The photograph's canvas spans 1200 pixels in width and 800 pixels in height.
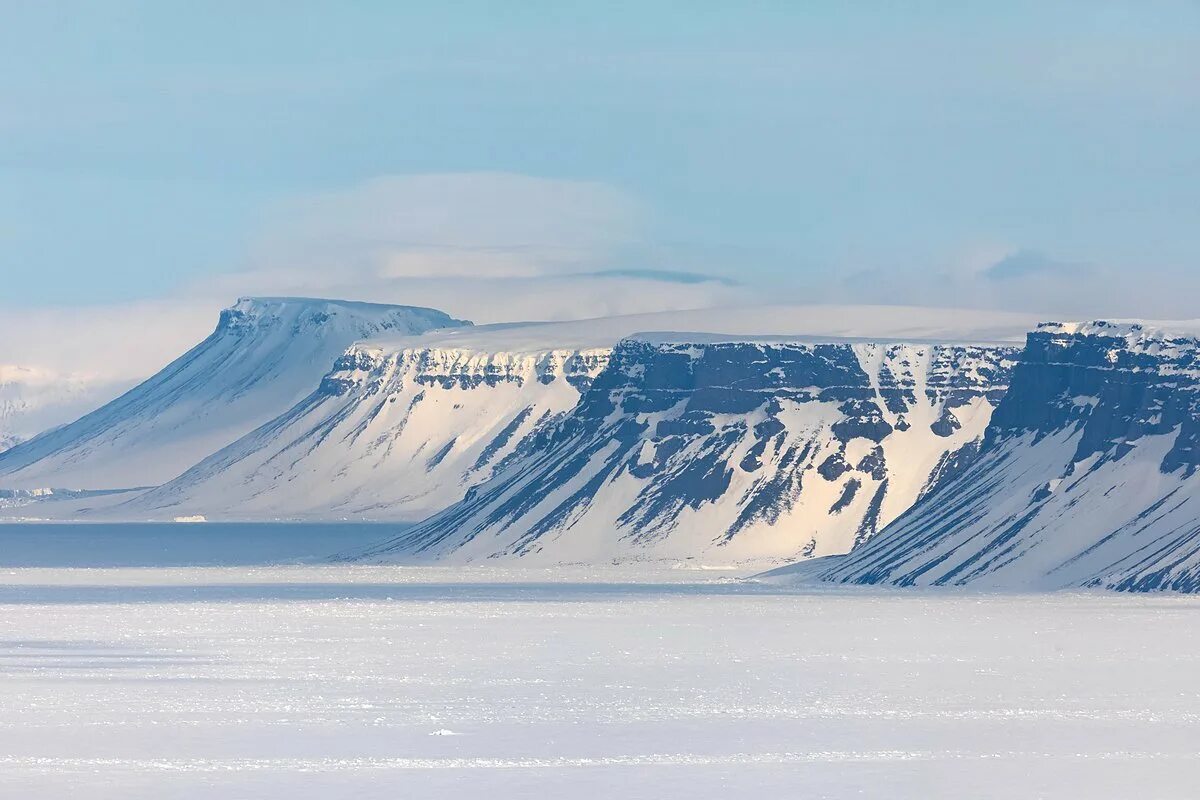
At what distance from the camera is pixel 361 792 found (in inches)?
3054

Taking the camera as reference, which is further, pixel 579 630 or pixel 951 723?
pixel 579 630

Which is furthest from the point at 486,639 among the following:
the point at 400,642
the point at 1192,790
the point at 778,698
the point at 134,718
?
the point at 1192,790

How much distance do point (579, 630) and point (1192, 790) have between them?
84.7 m

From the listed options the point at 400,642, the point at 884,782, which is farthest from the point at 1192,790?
the point at 400,642

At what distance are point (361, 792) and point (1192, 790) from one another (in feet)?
85.5

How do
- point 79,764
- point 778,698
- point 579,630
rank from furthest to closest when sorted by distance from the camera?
point 579,630
point 778,698
point 79,764

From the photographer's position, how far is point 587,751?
88.5 metres

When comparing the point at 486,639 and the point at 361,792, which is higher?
the point at 486,639

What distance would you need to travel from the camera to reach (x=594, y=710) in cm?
10225

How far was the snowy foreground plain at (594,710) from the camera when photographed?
265 ft

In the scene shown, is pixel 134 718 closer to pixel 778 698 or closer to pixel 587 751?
pixel 587 751

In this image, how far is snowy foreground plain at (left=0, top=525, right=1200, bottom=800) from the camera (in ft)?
265

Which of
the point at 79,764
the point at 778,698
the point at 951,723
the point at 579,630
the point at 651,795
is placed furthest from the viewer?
the point at 579,630

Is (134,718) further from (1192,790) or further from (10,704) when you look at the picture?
(1192,790)
